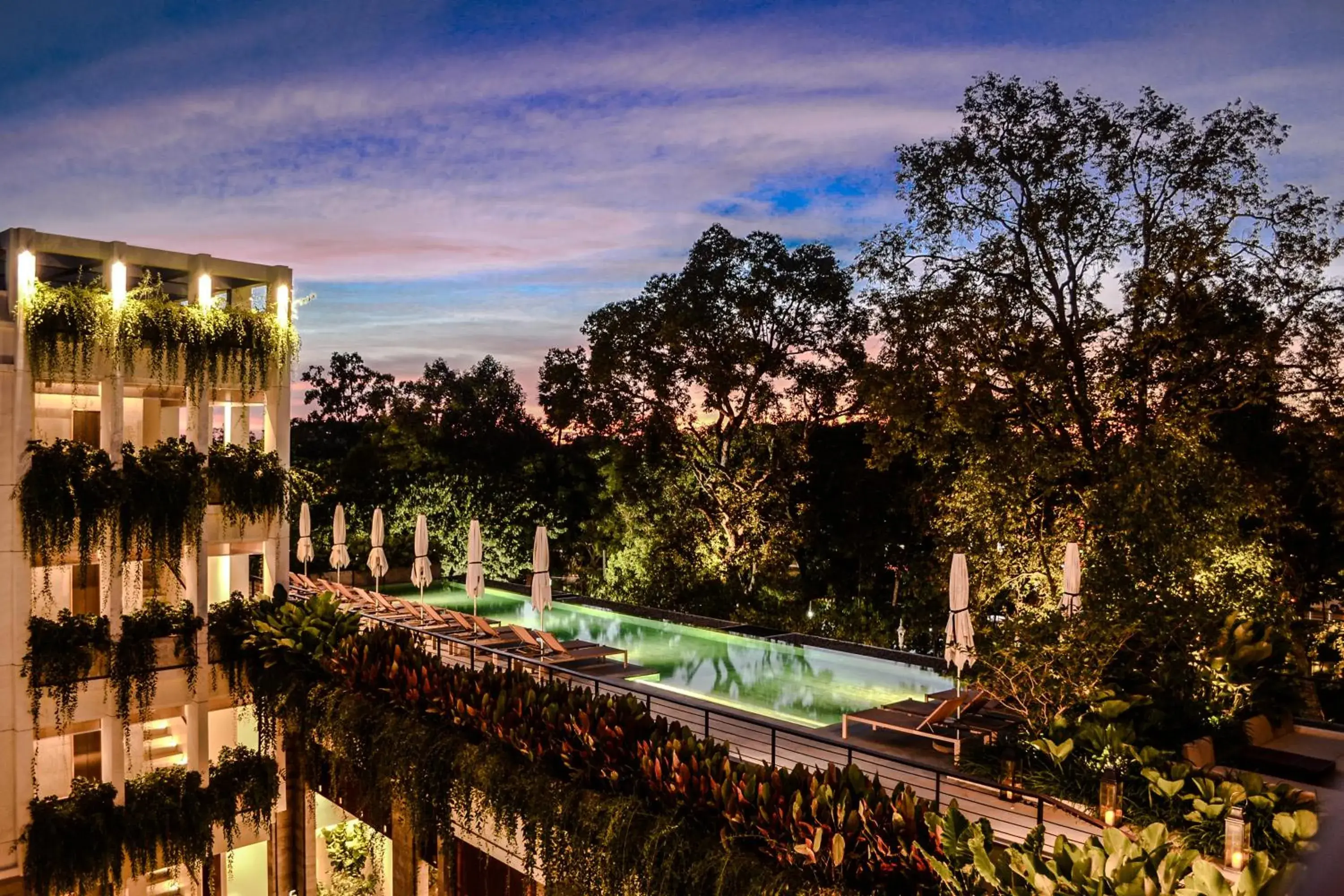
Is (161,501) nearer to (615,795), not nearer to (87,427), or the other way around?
(87,427)

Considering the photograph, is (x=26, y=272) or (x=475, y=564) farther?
(x=475, y=564)

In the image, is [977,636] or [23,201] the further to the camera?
[23,201]

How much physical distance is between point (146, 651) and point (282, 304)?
20.0 feet

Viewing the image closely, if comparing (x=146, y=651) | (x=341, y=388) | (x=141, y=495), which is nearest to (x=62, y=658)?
(x=146, y=651)

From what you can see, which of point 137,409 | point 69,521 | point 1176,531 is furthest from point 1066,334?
point 137,409

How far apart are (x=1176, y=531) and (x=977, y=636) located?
311 centimetres

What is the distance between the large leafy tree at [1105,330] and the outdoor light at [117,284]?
1225 centimetres

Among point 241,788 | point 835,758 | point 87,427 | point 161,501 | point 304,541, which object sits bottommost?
point 241,788

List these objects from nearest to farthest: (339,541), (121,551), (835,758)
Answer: (835,758) < (121,551) < (339,541)

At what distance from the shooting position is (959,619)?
10961mm

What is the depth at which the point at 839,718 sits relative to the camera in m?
12.9

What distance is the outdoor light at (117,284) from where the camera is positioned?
14406 mm

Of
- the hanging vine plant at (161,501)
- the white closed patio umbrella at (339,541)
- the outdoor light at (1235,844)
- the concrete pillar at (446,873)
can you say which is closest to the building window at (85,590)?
the hanging vine plant at (161,501)

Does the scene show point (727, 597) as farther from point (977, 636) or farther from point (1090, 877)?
point (1090, 877)
